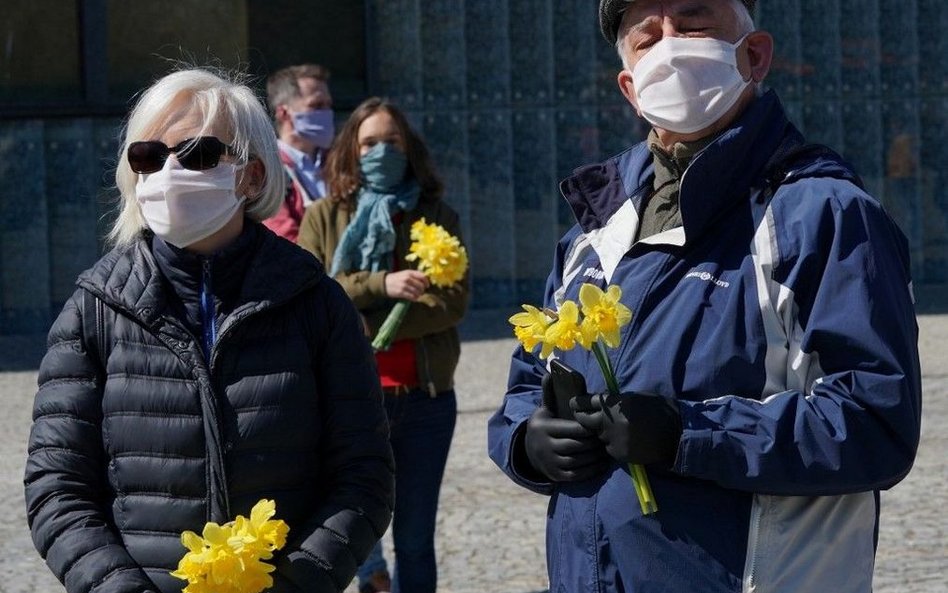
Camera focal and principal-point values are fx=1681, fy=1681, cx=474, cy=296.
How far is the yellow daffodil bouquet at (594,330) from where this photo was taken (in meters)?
2.80

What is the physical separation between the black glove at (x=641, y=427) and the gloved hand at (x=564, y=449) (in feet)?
0.31

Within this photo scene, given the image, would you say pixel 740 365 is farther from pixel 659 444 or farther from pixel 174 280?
pixel 174 280

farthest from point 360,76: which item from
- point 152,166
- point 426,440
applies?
point 152,166

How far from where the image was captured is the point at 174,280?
3.36m

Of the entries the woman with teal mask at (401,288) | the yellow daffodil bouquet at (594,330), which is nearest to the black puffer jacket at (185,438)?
the yellow daffodil bouquet at (594,330)

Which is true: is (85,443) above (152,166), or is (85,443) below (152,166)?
below

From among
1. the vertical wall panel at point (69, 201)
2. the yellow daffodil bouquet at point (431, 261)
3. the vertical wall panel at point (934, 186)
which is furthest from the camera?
the vertical wall panel at point (934, 186)

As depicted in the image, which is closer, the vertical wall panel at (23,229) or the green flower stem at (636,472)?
the green flower stem at (636,472)

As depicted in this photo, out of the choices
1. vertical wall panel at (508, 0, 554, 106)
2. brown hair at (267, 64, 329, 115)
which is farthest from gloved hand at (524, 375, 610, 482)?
vertical wall panel at (508, 0, 554, 106)

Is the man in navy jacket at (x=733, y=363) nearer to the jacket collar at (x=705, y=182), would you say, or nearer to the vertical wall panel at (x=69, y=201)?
the jacket collar at (x=705, y=182)

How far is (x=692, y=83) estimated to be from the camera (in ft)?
9.86

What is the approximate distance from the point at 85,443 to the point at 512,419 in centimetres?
83

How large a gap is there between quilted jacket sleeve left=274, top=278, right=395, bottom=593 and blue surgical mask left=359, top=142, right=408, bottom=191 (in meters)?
2.30

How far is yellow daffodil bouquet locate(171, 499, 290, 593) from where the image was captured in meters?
2.99
